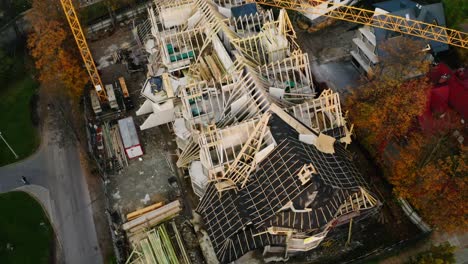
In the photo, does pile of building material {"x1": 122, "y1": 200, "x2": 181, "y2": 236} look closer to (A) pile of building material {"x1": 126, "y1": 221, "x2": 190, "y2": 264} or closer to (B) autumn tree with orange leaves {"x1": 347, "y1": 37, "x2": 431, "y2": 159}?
(A) pile of building material {"x1": 126, "y1": 221, "x2": 190, "y2": 264}

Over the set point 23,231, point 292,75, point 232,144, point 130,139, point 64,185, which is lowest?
point 23,231

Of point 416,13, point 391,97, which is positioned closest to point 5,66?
point 391,97

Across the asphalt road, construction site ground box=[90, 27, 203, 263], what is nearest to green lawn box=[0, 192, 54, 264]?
the asphalt road

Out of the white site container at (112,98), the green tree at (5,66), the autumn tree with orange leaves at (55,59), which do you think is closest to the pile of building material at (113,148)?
the white site container at (112,98)

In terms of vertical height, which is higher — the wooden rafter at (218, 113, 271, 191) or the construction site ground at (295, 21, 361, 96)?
the construction site ground at (295, 21, 361, 96)

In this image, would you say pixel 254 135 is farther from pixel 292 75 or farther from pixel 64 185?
pixel 64 185

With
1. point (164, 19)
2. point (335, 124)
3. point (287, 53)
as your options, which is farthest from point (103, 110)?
point (335, 124)
